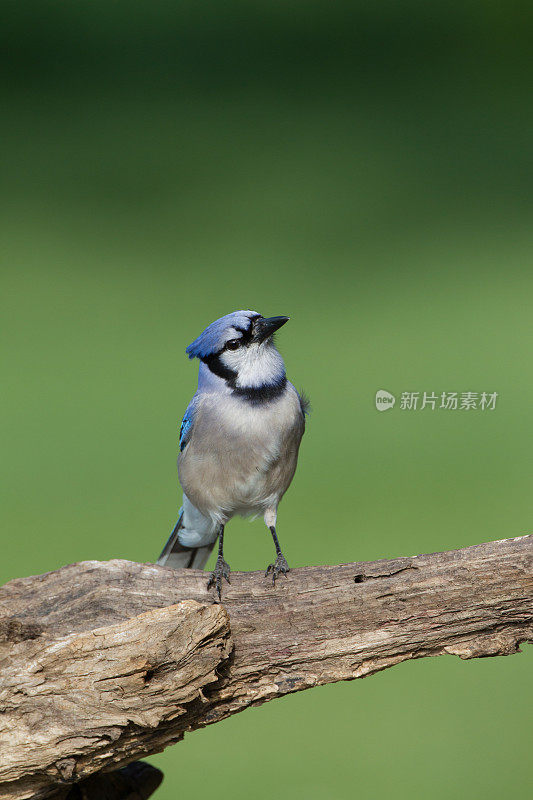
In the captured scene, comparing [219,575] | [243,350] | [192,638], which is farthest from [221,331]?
[192,638]

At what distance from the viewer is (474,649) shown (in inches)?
48.1

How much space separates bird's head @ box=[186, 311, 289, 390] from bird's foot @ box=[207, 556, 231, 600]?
0.32 meters

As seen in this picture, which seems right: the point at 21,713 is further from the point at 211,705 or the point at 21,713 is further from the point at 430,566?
the point at 430,566

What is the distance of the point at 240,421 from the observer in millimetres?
1494

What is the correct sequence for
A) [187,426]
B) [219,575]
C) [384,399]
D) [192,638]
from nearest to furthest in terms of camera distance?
[192,638], [219,575], [187,426], [384,399]

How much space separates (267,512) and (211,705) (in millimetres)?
481

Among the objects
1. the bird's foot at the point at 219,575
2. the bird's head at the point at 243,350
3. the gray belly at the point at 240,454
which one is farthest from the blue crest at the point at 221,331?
the bird's foot at the point at 219,575

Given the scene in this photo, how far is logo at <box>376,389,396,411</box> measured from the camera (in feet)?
8.89

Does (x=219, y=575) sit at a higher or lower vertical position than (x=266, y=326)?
lower

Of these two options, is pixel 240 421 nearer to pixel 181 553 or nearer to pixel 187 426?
pixel 187 426

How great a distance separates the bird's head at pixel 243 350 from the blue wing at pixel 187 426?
0.09 meters

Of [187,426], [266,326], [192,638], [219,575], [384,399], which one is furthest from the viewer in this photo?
[384,399]

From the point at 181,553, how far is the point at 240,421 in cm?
35

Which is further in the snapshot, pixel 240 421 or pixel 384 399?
pixel 384 399
